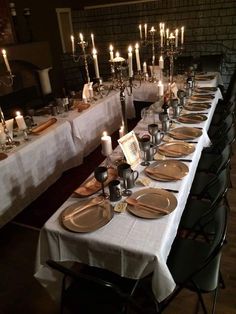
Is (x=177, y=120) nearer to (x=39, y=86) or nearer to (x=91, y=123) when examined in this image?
(x=91, y=123)

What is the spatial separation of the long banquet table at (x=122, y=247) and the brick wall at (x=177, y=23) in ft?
18.7

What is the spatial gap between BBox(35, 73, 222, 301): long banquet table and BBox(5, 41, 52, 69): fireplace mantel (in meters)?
5.04

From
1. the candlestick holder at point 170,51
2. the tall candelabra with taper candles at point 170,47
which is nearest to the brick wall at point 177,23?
the tall candelabra with taper candles at point 170,47

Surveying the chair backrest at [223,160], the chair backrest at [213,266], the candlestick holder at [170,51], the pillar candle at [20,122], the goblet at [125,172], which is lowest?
the chair backrest at [213,266]

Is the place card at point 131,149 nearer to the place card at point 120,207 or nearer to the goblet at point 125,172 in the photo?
the goblet at point 125,172

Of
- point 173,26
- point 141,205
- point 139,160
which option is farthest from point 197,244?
point 173,26

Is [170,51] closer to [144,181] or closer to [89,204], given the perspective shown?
[144,181]

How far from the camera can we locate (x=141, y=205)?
1.54 meters

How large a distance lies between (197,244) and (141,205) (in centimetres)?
46

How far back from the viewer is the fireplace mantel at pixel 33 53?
5.62 meters

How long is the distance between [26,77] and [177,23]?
12.3ft

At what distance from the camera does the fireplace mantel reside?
562cm

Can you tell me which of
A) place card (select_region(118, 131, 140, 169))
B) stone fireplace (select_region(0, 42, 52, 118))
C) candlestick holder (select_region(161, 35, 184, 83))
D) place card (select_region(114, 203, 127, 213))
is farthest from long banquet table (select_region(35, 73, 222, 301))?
stone fireplace (select_region(0, 42, 52, 118))

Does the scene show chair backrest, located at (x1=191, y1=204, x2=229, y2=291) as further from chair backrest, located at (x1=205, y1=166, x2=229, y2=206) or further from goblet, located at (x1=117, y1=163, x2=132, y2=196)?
goblet, located at (x1=117, y1=163, x2=132, y2=196)
